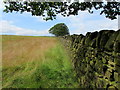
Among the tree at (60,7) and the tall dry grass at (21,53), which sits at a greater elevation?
the tree at (60,7)

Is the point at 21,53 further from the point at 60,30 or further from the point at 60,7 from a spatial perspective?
the point at 60,30

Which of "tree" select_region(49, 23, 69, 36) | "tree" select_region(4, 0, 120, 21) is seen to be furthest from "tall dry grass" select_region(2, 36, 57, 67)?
"tree" select_region(49, 23, 69, 36)

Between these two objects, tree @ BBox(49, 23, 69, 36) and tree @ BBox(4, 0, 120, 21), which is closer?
tree @ BBox(4, 0, 120, 21)

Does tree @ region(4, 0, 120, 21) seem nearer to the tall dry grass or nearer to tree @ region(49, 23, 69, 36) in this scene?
the tall dry grass

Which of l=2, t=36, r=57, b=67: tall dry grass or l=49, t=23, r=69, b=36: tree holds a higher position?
l=49, t=23, r=69, b=36: tree

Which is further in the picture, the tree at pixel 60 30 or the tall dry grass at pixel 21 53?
the tree at pixel 60 30

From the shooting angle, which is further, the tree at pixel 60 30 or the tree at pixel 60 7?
the tree at pixel 60 30

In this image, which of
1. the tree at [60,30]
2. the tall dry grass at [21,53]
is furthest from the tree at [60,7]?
the tree at [60,30]

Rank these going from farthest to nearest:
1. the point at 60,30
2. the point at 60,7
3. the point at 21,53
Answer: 1. the point at 60,30
2. the point at 21,53
3. the point at 60,7

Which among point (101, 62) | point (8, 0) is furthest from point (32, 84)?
point (8, 0)

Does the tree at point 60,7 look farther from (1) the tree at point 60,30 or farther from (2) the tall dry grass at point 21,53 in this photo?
(1) the tree at point 60,30

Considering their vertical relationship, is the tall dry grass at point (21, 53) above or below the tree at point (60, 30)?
below

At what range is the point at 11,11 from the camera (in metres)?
11.0

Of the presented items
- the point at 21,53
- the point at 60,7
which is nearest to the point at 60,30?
the point at 21,53
